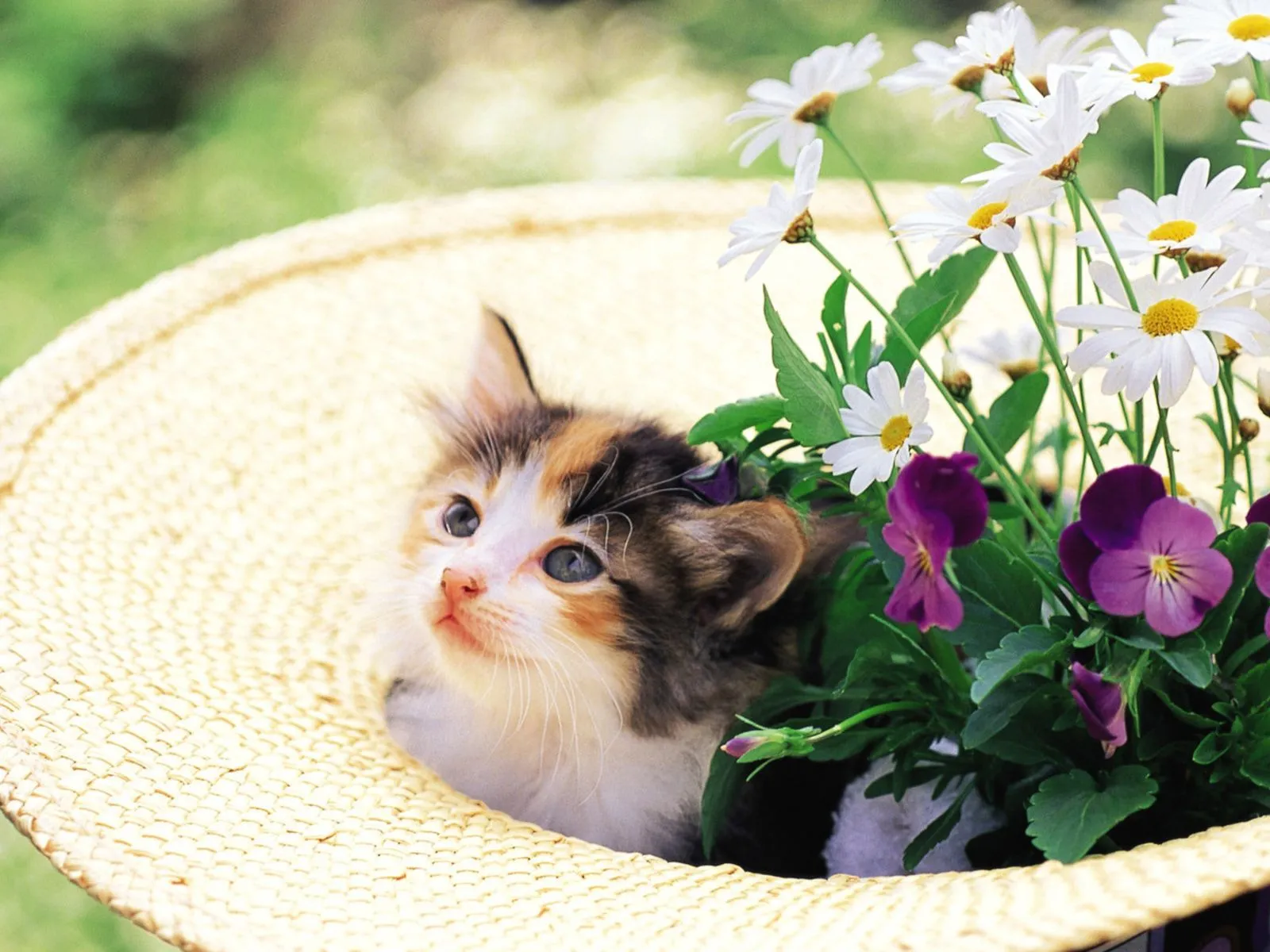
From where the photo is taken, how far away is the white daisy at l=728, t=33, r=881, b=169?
0.96 meters

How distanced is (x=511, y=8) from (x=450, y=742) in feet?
10.2

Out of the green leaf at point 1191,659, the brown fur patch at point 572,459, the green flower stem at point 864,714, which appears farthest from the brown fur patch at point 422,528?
the green leaf at point 1191,659

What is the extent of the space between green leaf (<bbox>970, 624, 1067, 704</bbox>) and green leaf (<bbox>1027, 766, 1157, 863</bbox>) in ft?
0.26

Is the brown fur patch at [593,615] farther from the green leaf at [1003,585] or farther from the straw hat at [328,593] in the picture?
the green leaf at [1003,585]

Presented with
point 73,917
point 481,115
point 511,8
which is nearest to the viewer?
point 73,917

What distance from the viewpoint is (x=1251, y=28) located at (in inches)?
32.7

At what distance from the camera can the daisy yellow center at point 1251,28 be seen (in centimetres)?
83

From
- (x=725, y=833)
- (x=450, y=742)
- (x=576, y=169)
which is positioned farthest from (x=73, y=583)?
(x=576, y=169)

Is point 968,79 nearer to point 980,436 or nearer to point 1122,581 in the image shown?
point 980,436

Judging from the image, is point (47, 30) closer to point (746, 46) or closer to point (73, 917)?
point (746, 46)

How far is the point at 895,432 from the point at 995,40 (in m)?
0.27

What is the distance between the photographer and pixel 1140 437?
893mm

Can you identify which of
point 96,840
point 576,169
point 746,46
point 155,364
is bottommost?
point 96,840

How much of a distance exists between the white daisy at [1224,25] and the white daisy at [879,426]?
25 cm
